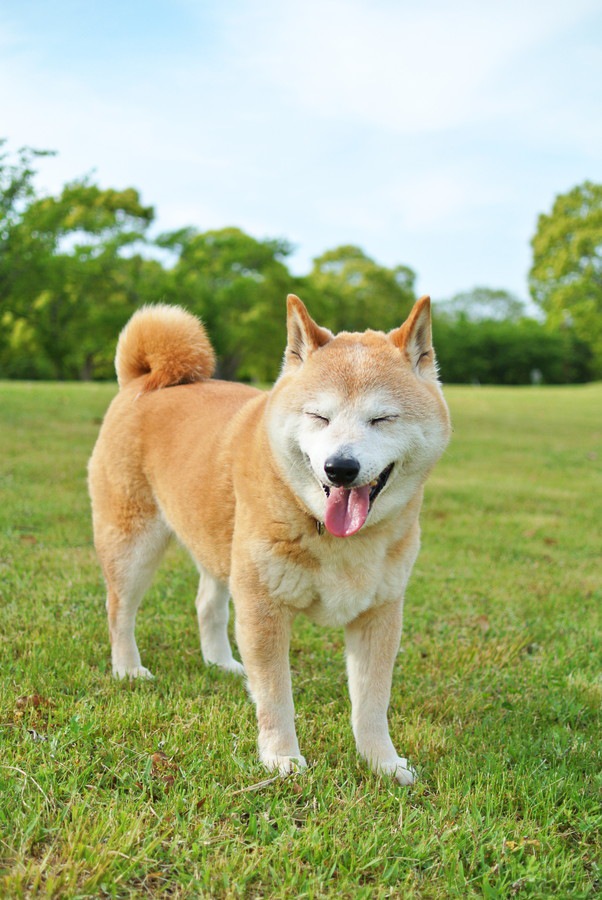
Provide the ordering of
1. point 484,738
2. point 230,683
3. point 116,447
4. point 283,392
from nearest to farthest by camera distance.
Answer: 1. point 283,392
2. point 484,738
3. point 230,683
4. point 116,447

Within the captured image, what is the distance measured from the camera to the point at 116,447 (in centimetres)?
400

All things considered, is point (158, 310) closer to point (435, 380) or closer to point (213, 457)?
point (213, 457)

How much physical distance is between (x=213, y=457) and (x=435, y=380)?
42.3 inches

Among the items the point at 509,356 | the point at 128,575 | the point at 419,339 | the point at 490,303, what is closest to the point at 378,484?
the point at 419,339

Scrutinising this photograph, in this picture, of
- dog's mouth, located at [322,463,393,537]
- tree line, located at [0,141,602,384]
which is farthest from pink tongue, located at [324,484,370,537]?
tree line, located at [0,141,602,384]

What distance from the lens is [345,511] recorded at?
2.65 meters

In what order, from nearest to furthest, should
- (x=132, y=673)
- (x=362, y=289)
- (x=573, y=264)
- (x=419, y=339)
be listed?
1. (x=419, y=339)
2. (x=132, y=673)
3. (x=573, y=264)
4. (x=362, y=289)

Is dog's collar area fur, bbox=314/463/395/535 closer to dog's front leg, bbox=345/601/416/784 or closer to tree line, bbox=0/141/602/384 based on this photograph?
dog's front leg, bbox=345/601/416/784

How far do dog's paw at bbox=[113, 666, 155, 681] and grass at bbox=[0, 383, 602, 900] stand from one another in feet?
0.32

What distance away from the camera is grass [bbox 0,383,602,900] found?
7.52ft

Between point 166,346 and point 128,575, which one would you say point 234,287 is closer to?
point 166,346

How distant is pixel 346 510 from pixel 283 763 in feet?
3.32

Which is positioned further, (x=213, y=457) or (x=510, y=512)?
(x=510, y=512)

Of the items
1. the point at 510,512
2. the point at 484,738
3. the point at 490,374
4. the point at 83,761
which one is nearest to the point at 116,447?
the point at 83,761
